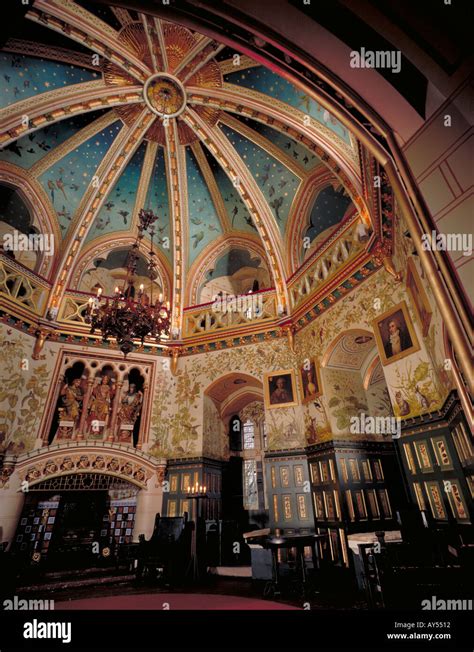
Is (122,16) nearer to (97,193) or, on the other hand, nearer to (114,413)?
(97,193)

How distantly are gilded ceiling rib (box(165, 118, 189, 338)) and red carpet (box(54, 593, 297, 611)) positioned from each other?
28.0 feet

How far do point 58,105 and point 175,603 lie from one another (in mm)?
13048

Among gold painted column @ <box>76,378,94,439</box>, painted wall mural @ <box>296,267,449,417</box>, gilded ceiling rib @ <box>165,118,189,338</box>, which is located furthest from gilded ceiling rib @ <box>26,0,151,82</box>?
gold painted column @ <box>76,378,94,439</box>

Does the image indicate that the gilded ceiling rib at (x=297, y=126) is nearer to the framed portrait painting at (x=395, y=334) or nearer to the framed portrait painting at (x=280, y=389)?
the framed portrait painting at (x=395, y=334)

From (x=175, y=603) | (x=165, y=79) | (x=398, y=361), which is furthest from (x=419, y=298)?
(x=165, y=79)

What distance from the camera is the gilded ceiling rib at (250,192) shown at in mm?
12141

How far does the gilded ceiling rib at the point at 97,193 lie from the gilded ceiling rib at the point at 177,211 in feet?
3.49

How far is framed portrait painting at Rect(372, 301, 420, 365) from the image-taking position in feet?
23.5

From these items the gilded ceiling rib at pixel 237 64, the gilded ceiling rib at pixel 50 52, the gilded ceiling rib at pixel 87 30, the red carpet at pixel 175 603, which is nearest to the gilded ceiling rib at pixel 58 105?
the gilded ceiling rib at pixel 50 52

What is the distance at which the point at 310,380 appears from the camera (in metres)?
10.3

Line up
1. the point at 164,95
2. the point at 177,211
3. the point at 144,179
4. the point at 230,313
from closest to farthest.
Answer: the point at 164,95 < the point at 230,313 < the point at 144,179 < the point at 177,211

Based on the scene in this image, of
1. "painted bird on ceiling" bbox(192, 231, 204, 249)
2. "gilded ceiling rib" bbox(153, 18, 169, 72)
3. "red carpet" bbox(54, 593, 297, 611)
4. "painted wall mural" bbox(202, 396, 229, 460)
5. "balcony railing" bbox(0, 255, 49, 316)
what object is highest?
"gilded ceiling rib" bbox(153, 18, 169, 72)

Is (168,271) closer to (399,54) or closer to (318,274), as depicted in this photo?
(318,274)

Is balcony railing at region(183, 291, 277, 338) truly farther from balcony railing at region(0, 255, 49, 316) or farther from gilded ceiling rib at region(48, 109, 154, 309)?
balcony railing at region(0, 255, 49, 316)
